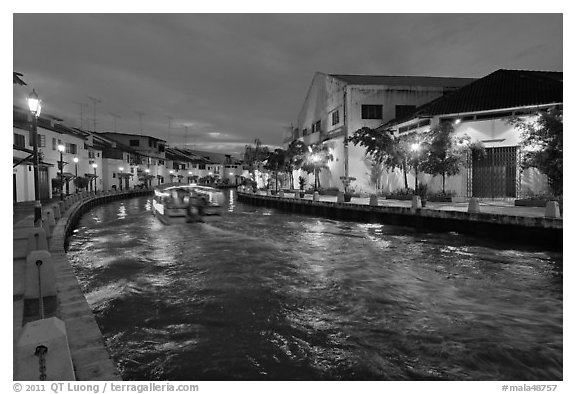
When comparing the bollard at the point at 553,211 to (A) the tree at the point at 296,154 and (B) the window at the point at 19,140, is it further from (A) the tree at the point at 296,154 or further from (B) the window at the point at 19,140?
(B) the window at the point at 19,140

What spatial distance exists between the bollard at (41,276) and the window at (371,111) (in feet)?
109

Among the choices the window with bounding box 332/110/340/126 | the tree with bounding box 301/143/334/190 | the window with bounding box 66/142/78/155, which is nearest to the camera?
the window with bounding box 332/110/340/126

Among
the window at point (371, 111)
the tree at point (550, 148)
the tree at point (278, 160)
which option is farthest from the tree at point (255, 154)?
the tree at point (550, 148)

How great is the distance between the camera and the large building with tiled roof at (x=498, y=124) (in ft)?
74.9

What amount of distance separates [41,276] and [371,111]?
111ft

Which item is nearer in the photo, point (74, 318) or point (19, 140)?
point (74, 318)

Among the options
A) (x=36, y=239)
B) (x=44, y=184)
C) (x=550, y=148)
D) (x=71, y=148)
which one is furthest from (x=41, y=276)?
(x=71, y=148)

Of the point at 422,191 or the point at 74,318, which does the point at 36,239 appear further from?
the point at 422,191

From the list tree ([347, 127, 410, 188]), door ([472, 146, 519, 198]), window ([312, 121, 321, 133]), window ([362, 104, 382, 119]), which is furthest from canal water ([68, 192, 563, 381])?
window ([312, 121, 321, 133])

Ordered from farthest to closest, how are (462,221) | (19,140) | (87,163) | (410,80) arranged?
1. (87,163)
2. (410,80)
3. (19,140)
4. (462,221)

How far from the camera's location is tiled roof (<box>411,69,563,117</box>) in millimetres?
23009

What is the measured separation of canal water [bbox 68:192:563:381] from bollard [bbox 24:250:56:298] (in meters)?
1.50

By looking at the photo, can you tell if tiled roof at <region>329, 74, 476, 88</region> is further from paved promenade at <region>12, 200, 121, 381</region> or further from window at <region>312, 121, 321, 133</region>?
paved promenade at <region>12, 200, 121, 381</region>

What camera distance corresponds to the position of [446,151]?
2417 centimetres
